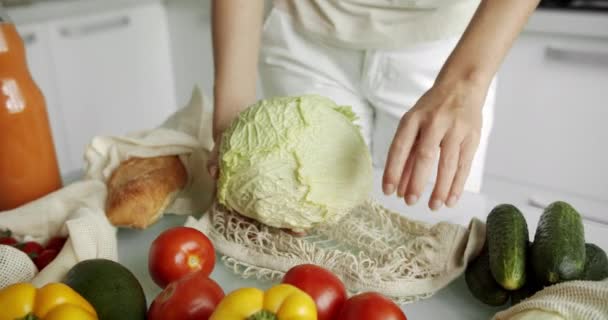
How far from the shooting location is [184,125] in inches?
41.1

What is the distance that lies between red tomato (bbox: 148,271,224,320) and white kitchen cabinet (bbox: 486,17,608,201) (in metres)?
1.43

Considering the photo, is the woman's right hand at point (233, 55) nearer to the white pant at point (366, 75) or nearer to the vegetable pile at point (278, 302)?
the white pant at point (366, 75)

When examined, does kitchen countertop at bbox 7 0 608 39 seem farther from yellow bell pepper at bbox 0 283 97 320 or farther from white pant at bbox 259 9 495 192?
yellow bell pepper at bbox 0 283 97 320

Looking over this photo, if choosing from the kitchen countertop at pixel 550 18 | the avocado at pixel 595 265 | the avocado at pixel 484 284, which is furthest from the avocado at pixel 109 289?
the kitchen countertop at pixel 550 18

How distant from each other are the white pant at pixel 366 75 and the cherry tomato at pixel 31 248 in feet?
1.74

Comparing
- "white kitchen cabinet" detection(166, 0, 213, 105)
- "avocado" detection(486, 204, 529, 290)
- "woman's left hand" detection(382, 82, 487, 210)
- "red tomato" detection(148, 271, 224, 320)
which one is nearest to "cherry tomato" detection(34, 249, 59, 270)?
"red tomato" detection(148, 271, 224, 320)

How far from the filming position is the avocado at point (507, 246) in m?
0.59

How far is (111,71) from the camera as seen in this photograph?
226 cm

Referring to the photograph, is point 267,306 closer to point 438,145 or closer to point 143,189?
point 438,145

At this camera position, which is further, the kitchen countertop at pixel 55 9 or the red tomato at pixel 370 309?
the kitchen countertop at pixel 55 9

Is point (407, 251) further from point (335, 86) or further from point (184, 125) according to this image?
point (184, 125)

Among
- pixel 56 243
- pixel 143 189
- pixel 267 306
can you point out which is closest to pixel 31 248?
pixel 56 243

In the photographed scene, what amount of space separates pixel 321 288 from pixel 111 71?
6.46 ft

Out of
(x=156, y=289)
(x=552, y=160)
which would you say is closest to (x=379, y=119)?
(x=156, y=289)
